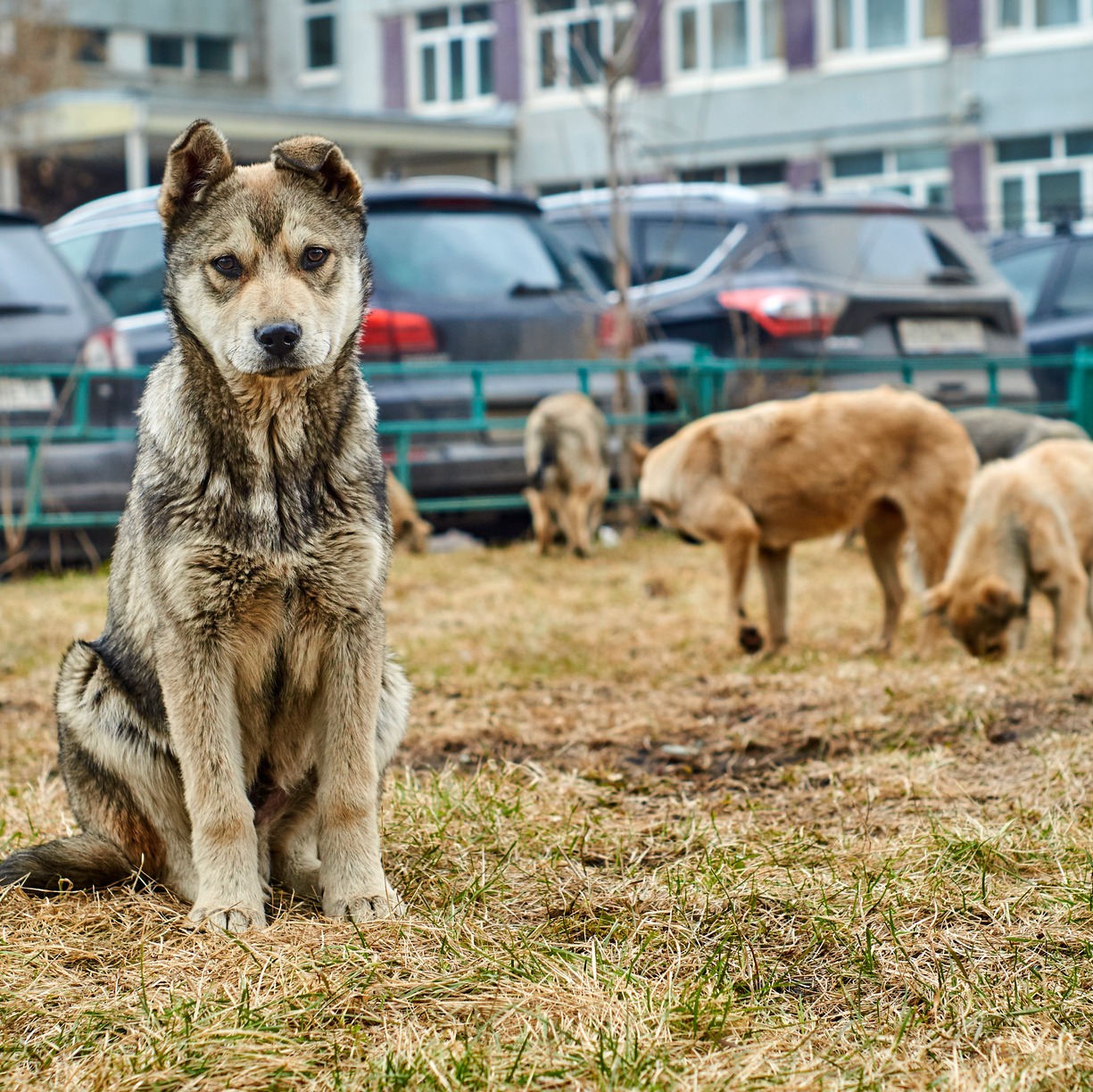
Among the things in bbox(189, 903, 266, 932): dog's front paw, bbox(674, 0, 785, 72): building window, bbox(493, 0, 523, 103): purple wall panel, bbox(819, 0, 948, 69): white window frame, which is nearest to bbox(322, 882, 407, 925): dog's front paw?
bbox(189, 903, 266, 932): dog's front paw

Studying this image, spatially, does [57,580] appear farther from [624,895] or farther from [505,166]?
[505,166]

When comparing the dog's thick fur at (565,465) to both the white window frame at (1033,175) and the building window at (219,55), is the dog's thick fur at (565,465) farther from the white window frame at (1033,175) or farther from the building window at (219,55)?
the building window at (219,55)

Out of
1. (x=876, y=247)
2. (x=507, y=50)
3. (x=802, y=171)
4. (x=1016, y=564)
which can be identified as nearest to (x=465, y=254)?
(x=876, y=247)

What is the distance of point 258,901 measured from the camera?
3.37 meters

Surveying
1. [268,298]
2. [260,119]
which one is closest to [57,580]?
[268,298]

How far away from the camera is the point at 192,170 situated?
11.0 feet

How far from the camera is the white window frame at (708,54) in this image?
97.1 feet

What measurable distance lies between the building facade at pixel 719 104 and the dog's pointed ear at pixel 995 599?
18814 mm

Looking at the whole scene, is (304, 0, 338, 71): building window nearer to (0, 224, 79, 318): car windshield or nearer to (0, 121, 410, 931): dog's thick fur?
(0, 224, 79, 318): car windshield

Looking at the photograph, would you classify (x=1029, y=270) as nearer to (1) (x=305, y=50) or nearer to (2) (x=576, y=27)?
(2) (x=576, y=27)

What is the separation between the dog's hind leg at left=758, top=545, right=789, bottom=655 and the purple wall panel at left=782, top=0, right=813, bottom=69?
23.6 metres

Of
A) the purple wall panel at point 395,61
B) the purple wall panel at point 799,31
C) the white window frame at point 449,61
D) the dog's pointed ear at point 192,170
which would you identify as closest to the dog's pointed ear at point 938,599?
the dog's pointed ear at point 192,170

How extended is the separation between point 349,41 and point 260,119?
11358 millimetres

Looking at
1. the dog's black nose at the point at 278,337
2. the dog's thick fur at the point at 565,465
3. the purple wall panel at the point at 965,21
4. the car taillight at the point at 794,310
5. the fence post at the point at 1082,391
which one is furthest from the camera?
the purple wall panel at the point at 965,21
